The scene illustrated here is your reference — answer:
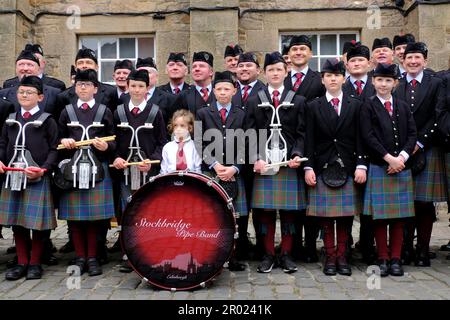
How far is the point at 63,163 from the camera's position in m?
5.11

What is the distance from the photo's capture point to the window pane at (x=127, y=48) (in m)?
10.4

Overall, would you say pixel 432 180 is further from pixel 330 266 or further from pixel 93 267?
pixel 93 267

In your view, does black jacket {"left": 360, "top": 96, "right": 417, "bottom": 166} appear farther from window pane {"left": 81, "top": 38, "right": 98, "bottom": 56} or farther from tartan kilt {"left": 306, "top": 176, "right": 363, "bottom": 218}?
window pane {"left": 81, "top": 38, "right": 98, "bottom": 56}

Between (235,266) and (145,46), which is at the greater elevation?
(145,46)

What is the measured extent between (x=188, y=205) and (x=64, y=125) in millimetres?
1655

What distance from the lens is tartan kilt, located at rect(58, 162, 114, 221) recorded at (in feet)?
17.0

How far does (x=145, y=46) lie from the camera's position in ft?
34.1

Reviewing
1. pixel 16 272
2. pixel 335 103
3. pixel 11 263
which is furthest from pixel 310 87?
pixel 11 263

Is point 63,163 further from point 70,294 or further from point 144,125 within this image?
point 70,294

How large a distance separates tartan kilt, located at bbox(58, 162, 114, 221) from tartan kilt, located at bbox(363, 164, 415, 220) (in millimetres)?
2530

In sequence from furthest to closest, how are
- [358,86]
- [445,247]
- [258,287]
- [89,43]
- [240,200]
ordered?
[89,43] < [445,247] < [358,86] < [240,200] < [258,287]

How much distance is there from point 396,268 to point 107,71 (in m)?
7.12

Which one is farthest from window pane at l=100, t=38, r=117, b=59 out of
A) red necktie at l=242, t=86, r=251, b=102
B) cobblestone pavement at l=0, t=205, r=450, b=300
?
cobblestone pavement at l=0, t=205, r=450, b=300

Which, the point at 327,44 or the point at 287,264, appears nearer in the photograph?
Answer: the point at 287,264
